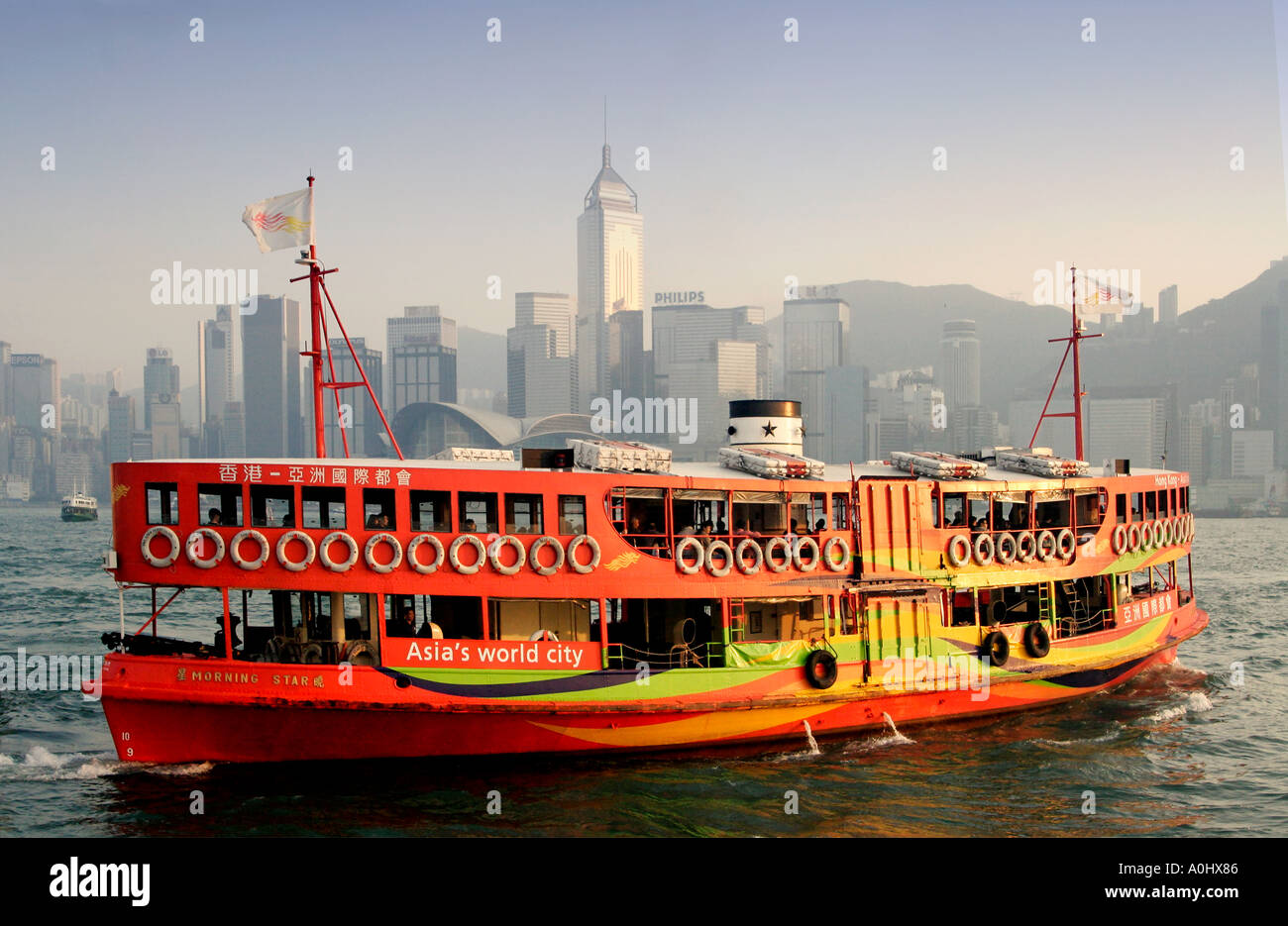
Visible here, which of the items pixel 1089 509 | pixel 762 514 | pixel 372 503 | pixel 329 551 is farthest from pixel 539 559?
pixel 1089 509

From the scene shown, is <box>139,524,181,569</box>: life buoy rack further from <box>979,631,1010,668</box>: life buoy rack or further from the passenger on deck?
<box>979,631,1010,668</box>: life buoy rack

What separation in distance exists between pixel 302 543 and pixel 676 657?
677cm

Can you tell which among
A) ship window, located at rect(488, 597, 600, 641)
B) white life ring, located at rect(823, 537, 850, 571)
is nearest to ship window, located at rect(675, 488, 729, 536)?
ship window, located at rect(488, 597, 600, 641)

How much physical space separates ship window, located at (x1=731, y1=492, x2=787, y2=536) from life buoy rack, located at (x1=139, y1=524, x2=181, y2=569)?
29.5 ft

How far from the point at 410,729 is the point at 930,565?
33.9 feet

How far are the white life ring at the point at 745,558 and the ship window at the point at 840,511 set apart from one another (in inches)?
78.9

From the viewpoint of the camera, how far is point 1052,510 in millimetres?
24000

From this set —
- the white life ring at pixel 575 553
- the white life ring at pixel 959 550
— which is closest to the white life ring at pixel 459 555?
the white life ring at pixel 575 553

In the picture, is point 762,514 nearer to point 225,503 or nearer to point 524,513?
point 524,513

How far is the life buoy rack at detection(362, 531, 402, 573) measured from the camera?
1600cm

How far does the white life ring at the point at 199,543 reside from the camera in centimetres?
1571
